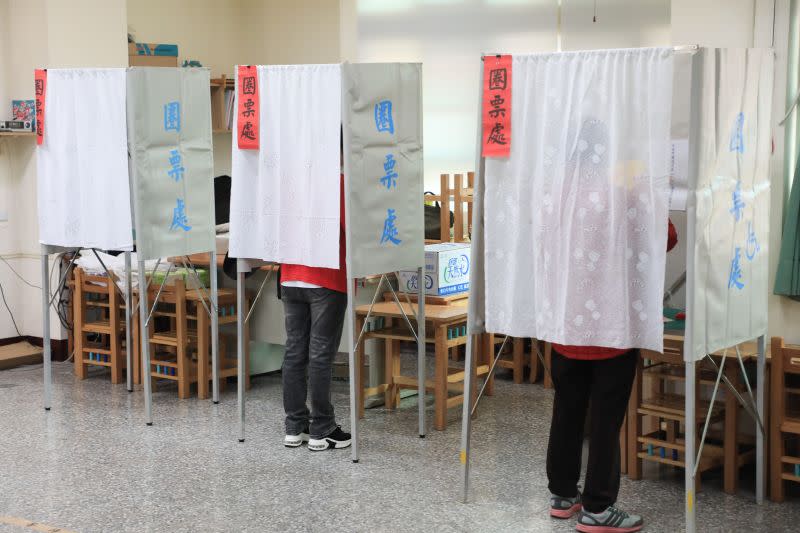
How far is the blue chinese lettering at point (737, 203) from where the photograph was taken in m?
3.42

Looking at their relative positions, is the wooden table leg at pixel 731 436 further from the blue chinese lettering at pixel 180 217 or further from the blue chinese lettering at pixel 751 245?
the blue chinese lettering at pixel 180 217

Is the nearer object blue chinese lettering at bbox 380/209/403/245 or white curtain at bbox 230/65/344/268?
white curtain at bbox 230/65/344/268

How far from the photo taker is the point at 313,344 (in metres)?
4.50

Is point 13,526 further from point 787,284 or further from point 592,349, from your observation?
point 787,284

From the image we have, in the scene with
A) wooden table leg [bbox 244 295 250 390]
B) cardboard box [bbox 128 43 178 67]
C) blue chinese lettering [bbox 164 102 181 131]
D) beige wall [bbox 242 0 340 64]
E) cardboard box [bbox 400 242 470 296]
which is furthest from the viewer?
beige wall [bbox 242 0 340 64]

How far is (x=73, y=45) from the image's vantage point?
6.45 meters

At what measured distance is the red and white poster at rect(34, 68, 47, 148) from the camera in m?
5.23

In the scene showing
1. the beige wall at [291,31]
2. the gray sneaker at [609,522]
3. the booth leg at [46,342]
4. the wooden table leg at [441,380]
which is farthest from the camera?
the beige wall at [291,31]

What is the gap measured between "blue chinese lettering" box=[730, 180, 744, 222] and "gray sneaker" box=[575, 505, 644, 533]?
1.12 m

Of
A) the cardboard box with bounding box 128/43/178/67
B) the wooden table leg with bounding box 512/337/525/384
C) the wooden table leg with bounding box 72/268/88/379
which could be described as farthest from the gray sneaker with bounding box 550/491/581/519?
the cardboard box with bounding box 128/43/178/67

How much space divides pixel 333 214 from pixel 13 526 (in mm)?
1748

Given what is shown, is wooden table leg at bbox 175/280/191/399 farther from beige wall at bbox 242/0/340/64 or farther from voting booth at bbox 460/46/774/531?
beige wall at bbox 242/0/340/64

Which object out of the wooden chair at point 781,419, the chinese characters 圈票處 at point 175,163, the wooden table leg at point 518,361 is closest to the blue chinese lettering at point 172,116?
the chinese characters 圈票處 at point 175,163

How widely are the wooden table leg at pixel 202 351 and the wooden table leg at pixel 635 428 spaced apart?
247 centimetres
